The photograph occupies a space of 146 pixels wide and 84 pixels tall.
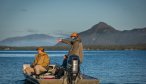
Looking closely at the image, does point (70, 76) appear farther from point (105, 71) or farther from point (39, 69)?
point (105, 71)

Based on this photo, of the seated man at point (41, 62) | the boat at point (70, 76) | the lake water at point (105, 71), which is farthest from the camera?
the lake water at point (105, 71)

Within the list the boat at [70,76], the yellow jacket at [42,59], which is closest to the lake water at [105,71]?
→ the yellow jacket at [42,59]

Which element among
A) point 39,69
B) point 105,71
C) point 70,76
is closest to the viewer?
point 70,76

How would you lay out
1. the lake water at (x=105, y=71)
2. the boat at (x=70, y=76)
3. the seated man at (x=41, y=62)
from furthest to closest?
1. the lake water at (x=105, y=71)
2. the seated man at (x=41, y=62)
3. the boat at (x=70, y=76)

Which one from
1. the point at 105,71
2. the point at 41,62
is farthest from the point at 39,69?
the point at 105,71

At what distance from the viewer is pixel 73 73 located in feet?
72.1

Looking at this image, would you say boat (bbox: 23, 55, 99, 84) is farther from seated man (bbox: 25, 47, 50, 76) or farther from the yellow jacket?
the yellow jacket

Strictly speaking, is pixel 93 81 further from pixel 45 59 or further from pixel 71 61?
pixel 45 59

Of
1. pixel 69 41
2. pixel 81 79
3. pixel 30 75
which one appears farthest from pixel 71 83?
pixel 30 75

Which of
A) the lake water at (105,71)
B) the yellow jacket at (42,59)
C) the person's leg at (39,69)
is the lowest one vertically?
the lake water at (105,71)

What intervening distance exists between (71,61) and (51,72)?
15.7ft

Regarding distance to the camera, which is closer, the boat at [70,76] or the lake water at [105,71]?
the boat at [70,76]

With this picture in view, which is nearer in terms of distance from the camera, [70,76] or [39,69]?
[70,76]

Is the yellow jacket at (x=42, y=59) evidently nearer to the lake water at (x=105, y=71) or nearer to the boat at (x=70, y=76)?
the boat at (x=70, y=76)
